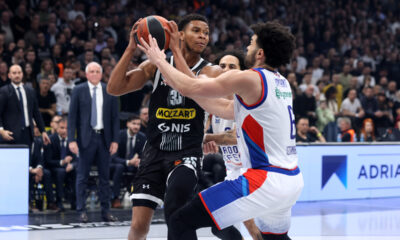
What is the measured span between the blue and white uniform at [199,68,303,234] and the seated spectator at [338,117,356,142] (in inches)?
336

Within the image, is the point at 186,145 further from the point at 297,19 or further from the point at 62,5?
the point at 297,19

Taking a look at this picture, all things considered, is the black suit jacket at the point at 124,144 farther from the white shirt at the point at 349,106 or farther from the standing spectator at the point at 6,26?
the white shirt at the point at 349,106

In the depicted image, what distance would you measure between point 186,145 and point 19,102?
4854 mm

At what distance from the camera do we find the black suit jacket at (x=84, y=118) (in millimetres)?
8094

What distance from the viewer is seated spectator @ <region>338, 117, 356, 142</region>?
11.9 m

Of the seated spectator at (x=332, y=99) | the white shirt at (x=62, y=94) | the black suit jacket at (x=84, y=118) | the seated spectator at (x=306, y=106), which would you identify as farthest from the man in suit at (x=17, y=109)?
the seated spectator at (x=332, y=99)

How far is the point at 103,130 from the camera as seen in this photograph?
8.20 m

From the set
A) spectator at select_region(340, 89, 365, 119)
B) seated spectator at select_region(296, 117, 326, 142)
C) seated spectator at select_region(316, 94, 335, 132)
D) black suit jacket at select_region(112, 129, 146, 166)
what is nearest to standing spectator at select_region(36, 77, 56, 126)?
black suit jacket at select_region(112, 129, 146, 166)

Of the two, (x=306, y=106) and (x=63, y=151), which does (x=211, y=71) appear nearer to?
(x=63, y=151)

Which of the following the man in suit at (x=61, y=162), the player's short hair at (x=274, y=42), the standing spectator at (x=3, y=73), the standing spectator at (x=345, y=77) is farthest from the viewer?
the standing spectator at (x=345, y=77)

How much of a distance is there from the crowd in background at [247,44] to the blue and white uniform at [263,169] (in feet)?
20.8

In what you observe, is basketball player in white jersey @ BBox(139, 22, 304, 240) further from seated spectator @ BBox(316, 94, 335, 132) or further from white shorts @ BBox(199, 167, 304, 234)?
seated spectator @ BBox(316, 94, 335, 132)

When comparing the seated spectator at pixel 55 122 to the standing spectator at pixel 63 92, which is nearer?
the seated spectator at pixel 55 122

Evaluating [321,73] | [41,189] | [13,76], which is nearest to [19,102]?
[13,76]
